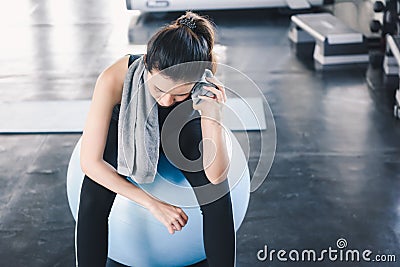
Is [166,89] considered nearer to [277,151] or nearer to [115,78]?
[115,78]

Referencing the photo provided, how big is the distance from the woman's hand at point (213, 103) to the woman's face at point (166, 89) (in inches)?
1.4

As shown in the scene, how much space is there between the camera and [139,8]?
4.27m

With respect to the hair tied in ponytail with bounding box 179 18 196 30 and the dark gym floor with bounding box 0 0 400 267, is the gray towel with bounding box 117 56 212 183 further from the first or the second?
the dark gym floor with bounding box 0 0 400 267

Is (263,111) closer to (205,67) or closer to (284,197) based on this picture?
(284,197)

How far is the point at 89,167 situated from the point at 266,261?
661 millimetres

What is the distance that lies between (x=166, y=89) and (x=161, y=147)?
207 millimetres

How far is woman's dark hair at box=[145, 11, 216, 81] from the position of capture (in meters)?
1.32

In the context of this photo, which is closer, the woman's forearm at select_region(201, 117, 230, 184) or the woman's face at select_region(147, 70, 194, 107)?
the woman's face at select_region(147, 70, 194, 107)

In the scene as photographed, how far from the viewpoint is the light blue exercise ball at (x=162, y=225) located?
1551mm

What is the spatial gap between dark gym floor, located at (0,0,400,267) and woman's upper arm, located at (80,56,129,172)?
56cm

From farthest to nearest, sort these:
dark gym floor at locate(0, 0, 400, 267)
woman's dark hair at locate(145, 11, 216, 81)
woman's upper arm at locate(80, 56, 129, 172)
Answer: dark gym floor at locate(0, 0, 400, 267) → woman's upper arm at locate(80, 56, 129, 172) → woman's dark hair at locate(145, 11, 216, 81)

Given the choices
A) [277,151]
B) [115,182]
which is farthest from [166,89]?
[277,151]

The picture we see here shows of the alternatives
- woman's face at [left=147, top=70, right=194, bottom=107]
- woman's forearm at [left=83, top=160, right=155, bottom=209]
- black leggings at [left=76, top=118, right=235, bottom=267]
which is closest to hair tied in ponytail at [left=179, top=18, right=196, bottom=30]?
woman's face at [left=147, top=70, right=194, bottom=107]

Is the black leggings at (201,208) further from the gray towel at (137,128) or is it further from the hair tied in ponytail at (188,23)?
the hair tied in ponytail at (188,23)
